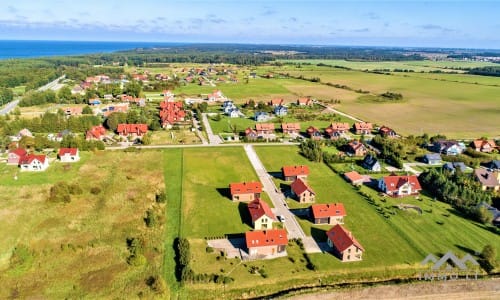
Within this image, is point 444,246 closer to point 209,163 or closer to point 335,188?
point 335,188

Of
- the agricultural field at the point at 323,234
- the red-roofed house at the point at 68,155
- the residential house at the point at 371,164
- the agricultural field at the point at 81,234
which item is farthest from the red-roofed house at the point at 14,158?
the residential house at the point at 371,164

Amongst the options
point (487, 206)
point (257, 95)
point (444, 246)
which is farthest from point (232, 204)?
point (257, 95)

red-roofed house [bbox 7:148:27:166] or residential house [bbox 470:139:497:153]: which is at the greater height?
residential house [bbox 470:139:497:153]

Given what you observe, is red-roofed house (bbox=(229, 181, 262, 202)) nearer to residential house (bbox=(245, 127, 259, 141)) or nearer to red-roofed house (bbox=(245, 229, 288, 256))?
red-roofed house (bbox=(245, 229, 288, 256))

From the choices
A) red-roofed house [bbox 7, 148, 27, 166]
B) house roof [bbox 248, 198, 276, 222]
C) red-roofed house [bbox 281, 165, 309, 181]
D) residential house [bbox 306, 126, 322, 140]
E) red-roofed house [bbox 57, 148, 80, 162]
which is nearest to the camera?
house roof [bbox 248, 198, 276, 222]

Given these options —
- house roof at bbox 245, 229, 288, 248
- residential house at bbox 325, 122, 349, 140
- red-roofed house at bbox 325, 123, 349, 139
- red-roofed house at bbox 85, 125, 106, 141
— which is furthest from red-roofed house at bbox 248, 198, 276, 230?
red-roofed house at bbox 85, 125, 106, 141

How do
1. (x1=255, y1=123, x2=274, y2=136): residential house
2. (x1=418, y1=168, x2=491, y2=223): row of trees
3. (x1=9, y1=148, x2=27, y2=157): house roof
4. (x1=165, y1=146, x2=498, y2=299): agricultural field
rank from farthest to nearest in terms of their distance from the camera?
(x1=255, y1=123, x2=274, y2=136): residential house
(x1=9, y1=148, x2=27, y2=157): house roof
(x1=418, y1=168, x2=491, y2=223): row of trees
(x1=165, y1=146, x2=498, y2=299): agricultural field
